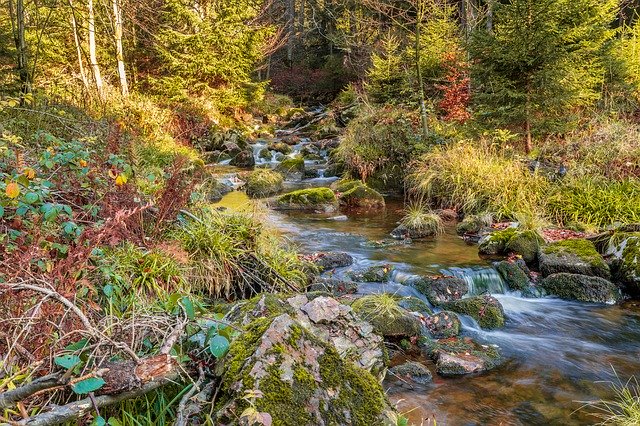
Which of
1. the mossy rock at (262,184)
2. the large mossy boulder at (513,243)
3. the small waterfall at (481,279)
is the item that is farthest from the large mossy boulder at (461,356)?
the mossy rock at (262,184)

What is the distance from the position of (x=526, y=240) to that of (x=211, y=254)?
5291mm

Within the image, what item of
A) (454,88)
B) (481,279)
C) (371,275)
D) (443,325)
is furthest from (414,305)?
(454,88)

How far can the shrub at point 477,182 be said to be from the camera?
916cm

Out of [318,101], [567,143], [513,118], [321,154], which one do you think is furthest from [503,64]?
[318,101]

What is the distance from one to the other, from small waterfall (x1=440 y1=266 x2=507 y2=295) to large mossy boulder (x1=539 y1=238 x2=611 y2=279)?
31.3 inches

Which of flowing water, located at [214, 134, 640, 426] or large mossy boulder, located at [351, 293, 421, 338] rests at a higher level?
large mossy boulder, located at [351, 293, 421, 338]

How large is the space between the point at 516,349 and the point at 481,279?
5.62ft

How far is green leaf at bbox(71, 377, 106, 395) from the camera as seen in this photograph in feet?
5.18

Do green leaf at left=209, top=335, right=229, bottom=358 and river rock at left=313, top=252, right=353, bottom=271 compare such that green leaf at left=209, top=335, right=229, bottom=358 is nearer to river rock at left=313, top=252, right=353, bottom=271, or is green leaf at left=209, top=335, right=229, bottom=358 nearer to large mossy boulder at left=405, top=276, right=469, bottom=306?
large mossy boulder at left=405, top=276, right=469, bottom=306

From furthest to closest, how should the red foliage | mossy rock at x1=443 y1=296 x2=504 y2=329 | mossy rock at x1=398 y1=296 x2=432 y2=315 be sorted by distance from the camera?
the red foliage < mossy rock at x1=443 y1=296 x2=504 y2=329 < mossy rock at x1=398 y1=296 x2=432 y2=315

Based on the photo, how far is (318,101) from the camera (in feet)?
94.3

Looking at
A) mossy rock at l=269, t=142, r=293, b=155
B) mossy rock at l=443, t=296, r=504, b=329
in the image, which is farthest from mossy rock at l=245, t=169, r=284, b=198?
mossy rock at l=443, t=296, r=504, b=329

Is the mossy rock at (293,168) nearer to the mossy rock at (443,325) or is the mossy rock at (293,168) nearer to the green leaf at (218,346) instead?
the mossy rock at (443,325)

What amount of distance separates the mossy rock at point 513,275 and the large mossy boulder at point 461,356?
191 cm
